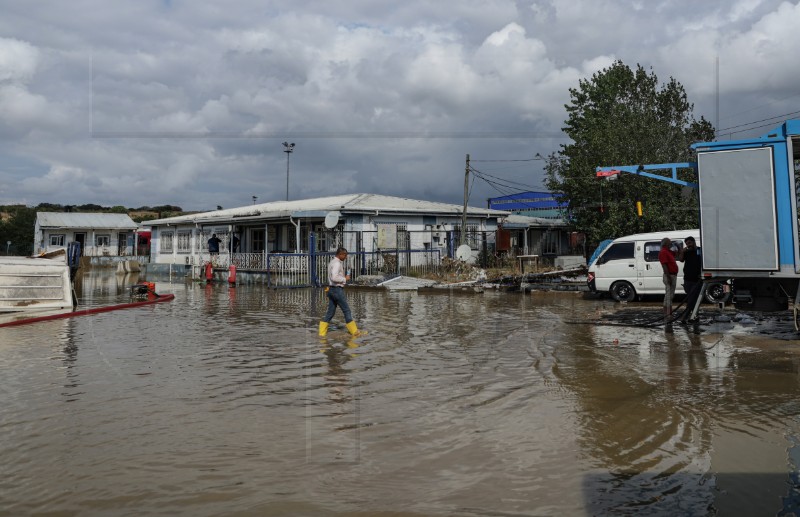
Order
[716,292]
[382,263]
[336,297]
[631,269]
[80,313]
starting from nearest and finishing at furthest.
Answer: [336,297]
[80,313]
[716,292]
[631,269]
[382,263]

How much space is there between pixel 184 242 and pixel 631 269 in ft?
90.5

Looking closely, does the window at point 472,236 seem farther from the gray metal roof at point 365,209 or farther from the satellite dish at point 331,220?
the satellite dish at point 331,220

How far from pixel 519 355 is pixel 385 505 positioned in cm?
562


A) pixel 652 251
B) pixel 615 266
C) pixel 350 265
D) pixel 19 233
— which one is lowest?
pixel 615 266

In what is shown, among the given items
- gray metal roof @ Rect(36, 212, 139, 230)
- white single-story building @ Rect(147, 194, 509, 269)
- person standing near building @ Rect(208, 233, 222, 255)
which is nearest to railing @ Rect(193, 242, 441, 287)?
white single-story building @ Rect(147, 194, 509, 269)

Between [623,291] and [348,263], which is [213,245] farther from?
[623,291]

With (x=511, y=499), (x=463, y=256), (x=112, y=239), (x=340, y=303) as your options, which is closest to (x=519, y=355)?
(x=340, y=303)

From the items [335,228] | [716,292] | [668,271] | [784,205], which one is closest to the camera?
[784,205]

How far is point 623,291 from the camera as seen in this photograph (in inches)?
680

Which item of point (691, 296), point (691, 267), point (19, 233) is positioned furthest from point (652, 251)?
point (19, 233)

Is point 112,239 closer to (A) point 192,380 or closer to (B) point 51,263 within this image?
(B) point 51,263

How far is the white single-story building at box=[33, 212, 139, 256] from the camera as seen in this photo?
51906 millimetres

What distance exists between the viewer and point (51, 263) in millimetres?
13984

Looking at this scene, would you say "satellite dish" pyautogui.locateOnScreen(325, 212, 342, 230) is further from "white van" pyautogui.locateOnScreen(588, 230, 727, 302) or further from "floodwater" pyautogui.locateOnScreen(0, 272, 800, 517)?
"floodwater" pyautogui.locateOnScreen(0, 272, 800, 517)
